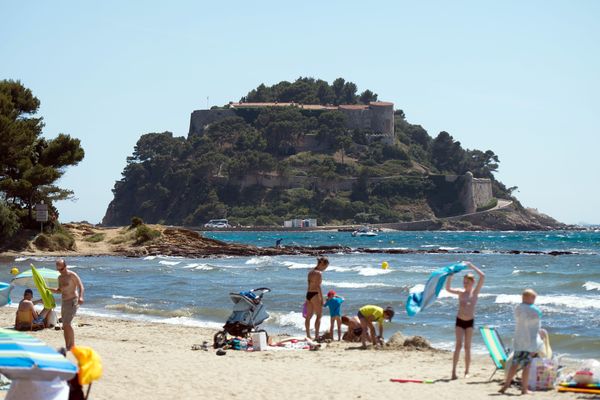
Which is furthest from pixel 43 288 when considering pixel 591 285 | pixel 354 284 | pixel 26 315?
pixel 591 285

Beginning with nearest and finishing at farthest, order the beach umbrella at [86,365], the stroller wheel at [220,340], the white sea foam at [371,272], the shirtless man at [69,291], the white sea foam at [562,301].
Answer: the beach umbrella at [86,365], the shirtless man at [69,291], the stroller wheel at [220,340], the white sea foam at [562,301], the white sea foam at [371,272]

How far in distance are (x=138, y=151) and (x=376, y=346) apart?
14504 centimetres

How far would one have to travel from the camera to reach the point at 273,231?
125 m

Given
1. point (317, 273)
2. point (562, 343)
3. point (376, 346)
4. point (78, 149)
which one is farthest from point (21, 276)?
point (78, 149)

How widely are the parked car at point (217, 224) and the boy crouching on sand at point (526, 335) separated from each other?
115 meters

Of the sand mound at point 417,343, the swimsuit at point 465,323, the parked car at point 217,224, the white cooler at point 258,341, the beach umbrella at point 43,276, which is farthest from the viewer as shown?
the parked car at point 217,224

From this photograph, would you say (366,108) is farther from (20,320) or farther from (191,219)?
(20,320)

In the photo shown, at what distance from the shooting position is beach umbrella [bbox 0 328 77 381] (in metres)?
6.47

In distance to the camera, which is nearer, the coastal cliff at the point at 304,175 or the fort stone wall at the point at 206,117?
the coastal cliff at the point at 304,175

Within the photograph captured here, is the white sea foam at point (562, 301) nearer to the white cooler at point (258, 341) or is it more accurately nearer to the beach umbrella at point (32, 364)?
the white cooler at point (258, 341)

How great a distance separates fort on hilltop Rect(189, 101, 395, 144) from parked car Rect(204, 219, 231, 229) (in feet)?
85.7

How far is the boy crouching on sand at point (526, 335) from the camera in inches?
380

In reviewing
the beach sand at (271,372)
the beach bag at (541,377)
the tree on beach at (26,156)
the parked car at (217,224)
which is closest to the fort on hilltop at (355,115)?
the parked car at (217,224)

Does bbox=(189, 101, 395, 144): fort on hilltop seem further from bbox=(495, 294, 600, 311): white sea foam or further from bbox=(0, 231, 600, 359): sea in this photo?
bbox=(495, 294, 600, 311): white sea foam
